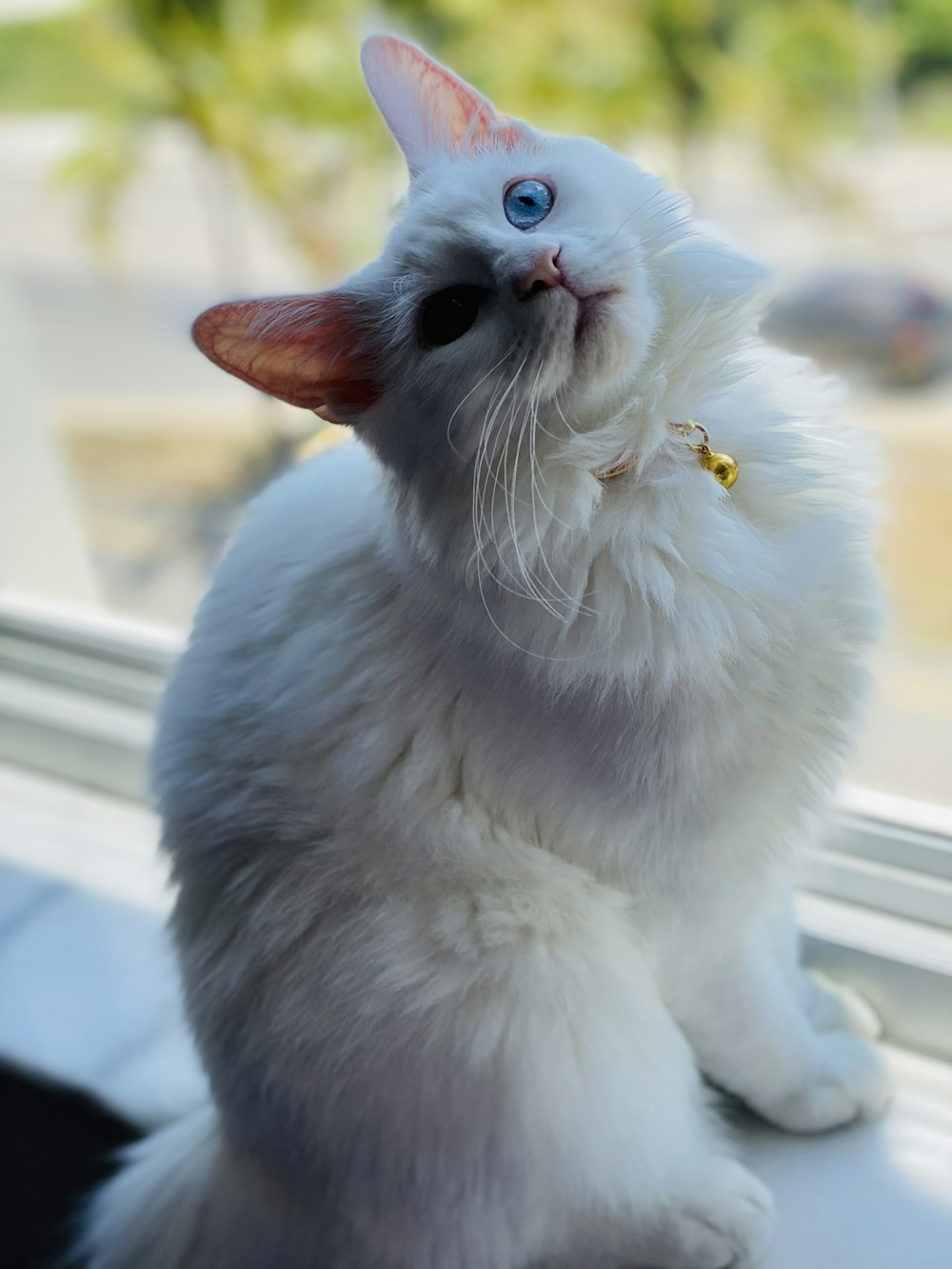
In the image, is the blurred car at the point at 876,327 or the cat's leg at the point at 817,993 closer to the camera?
the cat's leg at the point at 817,993

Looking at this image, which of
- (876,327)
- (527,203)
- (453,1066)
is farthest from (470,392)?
(876,327)

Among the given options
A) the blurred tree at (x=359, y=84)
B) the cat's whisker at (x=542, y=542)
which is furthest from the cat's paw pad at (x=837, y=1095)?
the blurred tree at (x=359, y=84)

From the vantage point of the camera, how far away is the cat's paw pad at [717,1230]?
825 millimetres

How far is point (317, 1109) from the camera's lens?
0.76m

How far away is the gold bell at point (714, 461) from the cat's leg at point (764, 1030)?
0.30 metres

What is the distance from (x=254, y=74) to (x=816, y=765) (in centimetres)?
284

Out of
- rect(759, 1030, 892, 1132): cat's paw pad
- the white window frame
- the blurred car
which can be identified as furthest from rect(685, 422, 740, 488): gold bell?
the blurred car

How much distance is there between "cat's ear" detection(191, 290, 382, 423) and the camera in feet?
2.14

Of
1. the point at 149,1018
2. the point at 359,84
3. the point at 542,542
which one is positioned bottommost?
the point at 149,1018

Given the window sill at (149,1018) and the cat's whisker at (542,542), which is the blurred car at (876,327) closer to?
the window sill at (149,1018)

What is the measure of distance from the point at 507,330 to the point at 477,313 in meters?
0.04

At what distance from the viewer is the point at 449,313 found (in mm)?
711

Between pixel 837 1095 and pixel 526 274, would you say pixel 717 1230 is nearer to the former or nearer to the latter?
pixel 837 1095

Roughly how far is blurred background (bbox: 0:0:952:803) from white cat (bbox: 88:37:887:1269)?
0.86 metres
